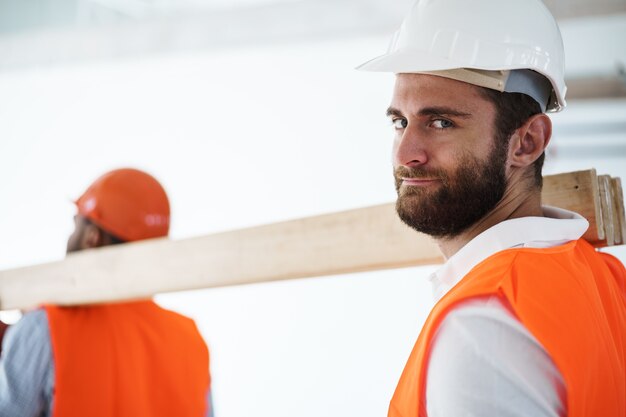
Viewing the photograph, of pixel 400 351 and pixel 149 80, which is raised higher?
pixel 149 80

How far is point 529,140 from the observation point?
45.3 inches

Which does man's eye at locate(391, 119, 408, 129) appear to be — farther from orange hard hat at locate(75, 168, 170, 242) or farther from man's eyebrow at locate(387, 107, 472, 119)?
orange hard hat at locate(75, 168, 170, 242)

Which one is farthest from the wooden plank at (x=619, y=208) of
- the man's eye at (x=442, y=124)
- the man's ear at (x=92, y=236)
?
the man's ear at (x=92, y=236)

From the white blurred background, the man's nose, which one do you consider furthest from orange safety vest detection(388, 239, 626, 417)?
the white blurred background

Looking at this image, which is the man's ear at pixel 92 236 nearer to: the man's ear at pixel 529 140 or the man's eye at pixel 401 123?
the man's eye at pixel 401 123

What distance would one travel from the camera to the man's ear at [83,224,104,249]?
6.50 feet

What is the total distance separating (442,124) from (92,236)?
1275 millimetres

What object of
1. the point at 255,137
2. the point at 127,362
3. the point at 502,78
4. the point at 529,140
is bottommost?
the point at 127,362

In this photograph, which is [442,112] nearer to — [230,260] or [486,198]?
[486,198]

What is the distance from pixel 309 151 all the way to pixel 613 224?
7.70ft

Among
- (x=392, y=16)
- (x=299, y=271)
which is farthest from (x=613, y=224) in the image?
(x=392, y=16)

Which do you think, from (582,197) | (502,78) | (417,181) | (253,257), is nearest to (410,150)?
(417,181)

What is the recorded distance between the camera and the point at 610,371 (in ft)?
2.96

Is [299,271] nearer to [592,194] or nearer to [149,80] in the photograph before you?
[592,194]
